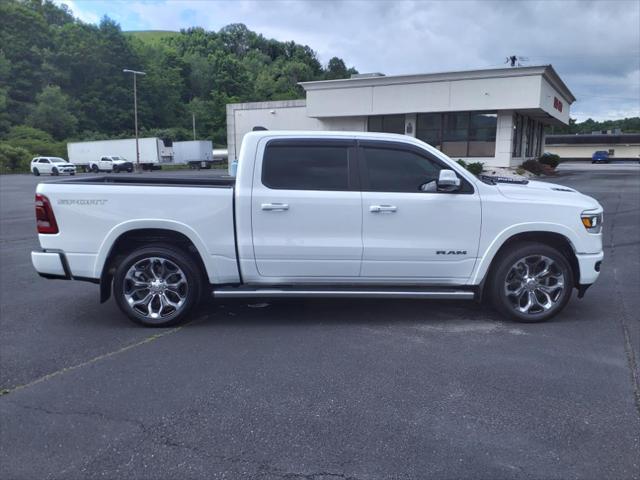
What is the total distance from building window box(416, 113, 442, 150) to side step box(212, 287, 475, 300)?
1187 inches

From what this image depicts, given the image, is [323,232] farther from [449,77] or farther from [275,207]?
[449,77]

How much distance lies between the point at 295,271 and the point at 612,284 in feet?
15.2

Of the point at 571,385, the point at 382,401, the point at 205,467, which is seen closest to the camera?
the point at 205,467

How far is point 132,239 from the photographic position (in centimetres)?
554

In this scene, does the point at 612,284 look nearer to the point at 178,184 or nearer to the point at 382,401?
the point at 382,401

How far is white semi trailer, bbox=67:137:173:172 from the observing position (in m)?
52.7

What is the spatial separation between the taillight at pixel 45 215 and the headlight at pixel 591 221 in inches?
208

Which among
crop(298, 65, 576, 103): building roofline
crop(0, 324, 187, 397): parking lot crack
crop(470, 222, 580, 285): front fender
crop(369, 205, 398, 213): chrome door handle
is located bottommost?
crop(0, 324, 187, 397): parking lot crack

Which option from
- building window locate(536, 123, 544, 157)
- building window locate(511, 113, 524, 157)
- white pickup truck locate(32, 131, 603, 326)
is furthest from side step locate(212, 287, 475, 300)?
building window locate(536, 123, 544, 157)

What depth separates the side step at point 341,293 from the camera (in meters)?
5.32

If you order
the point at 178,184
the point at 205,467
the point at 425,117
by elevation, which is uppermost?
the point at 425,117

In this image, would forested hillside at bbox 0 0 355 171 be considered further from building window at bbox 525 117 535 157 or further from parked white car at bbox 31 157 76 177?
building window at bbox 525 117 535 157

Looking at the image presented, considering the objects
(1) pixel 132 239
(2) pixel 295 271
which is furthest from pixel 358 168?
(1) pixel 132 239

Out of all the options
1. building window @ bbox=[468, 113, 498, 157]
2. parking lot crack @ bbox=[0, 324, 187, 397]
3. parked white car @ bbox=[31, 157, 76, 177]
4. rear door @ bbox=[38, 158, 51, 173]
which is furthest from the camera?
rear door @ bbox=[38, 158, 51, 173]
